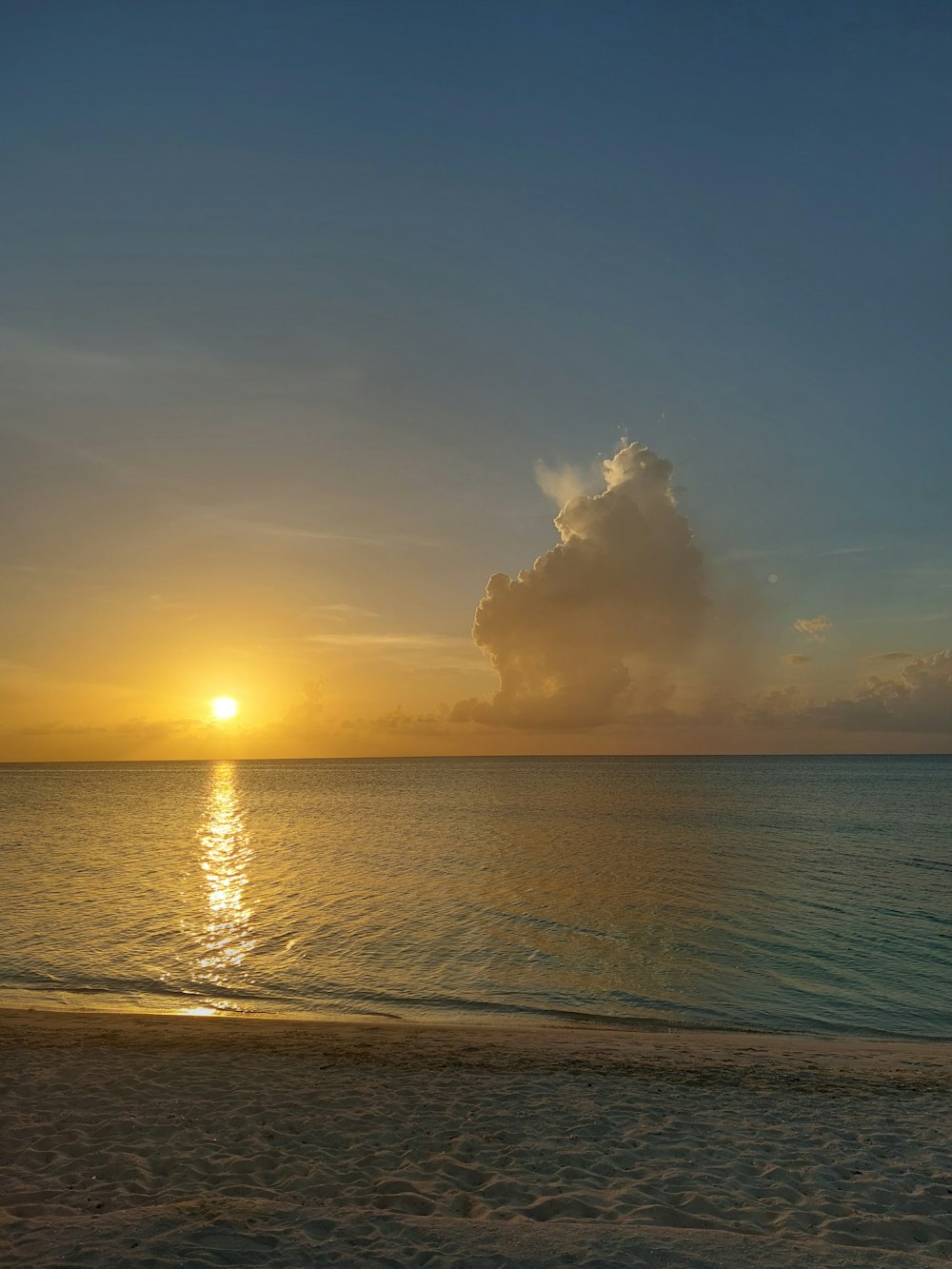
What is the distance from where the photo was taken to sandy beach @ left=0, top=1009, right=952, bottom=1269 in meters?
8.39

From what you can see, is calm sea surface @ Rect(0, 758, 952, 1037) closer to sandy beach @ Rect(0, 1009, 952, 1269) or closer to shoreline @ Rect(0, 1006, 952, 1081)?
shoreline @ Rect(0, 1006, 952, 1081)

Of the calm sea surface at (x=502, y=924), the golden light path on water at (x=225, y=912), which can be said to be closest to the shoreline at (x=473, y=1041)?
the calm sea surface at (x=502, y=924)

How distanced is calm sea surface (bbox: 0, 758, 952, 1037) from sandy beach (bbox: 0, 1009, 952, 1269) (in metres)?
3.38

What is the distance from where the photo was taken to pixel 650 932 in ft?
93.5

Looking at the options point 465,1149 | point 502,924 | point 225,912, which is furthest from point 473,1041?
point 225,912

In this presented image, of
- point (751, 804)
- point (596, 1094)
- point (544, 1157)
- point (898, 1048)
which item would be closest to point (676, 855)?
point (898, 1048)

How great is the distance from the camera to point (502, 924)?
29.8 metres

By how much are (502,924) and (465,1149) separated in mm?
18914

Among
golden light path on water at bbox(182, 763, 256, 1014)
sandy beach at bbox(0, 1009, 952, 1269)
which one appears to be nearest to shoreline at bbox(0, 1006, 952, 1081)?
sandy beach at bbox(0, 1009, 952, 1269)

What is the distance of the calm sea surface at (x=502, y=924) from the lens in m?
21.2

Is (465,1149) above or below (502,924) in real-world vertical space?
above

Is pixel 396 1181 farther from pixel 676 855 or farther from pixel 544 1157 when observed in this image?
pixel 676 855

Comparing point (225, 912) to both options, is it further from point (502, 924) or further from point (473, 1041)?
point (473, 1041)

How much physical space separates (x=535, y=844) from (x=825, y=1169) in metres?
46.3
